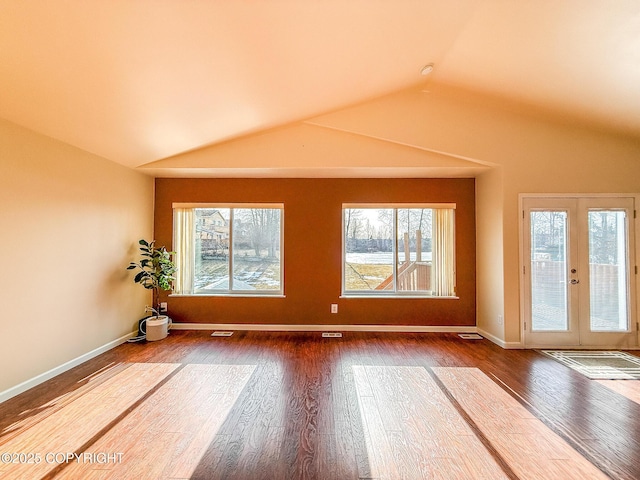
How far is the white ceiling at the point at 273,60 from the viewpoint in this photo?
1.86 m

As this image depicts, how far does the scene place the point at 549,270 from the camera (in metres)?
3.85

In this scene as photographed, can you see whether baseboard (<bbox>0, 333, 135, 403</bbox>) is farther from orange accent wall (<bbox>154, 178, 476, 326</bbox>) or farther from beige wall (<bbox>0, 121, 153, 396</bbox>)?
orange accent wall (<bbox>154, 178, 476, 326</bbox>)

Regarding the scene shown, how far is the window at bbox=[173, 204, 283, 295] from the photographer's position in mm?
4738

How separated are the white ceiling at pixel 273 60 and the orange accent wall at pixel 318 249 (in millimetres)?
1201

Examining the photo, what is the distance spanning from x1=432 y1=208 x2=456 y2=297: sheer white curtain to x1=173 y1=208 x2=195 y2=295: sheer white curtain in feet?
13.2

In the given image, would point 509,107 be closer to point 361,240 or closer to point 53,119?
point 361,240

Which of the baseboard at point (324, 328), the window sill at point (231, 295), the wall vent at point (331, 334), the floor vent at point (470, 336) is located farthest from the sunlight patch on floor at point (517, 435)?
the window sill at point (231, 295)

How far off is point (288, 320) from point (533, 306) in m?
3.49

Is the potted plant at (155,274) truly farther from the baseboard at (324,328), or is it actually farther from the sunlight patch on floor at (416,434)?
the sunlight patch on floor at (416,434)

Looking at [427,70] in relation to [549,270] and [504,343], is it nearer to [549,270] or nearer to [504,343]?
[549,270]

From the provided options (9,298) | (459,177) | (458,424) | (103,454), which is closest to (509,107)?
(459,177)

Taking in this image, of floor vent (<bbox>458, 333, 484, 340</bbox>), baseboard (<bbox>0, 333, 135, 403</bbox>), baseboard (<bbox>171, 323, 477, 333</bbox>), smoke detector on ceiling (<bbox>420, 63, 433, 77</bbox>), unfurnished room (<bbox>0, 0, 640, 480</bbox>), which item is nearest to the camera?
unfurnished room (<bbox>0, 0, 640, 480</bbox>)

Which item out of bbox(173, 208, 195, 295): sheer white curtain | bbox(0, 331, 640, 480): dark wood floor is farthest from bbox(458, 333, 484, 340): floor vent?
bbox(173, 208, 195, 295): sheer white curtain

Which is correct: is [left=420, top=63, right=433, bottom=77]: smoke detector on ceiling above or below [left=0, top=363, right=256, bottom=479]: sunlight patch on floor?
above
